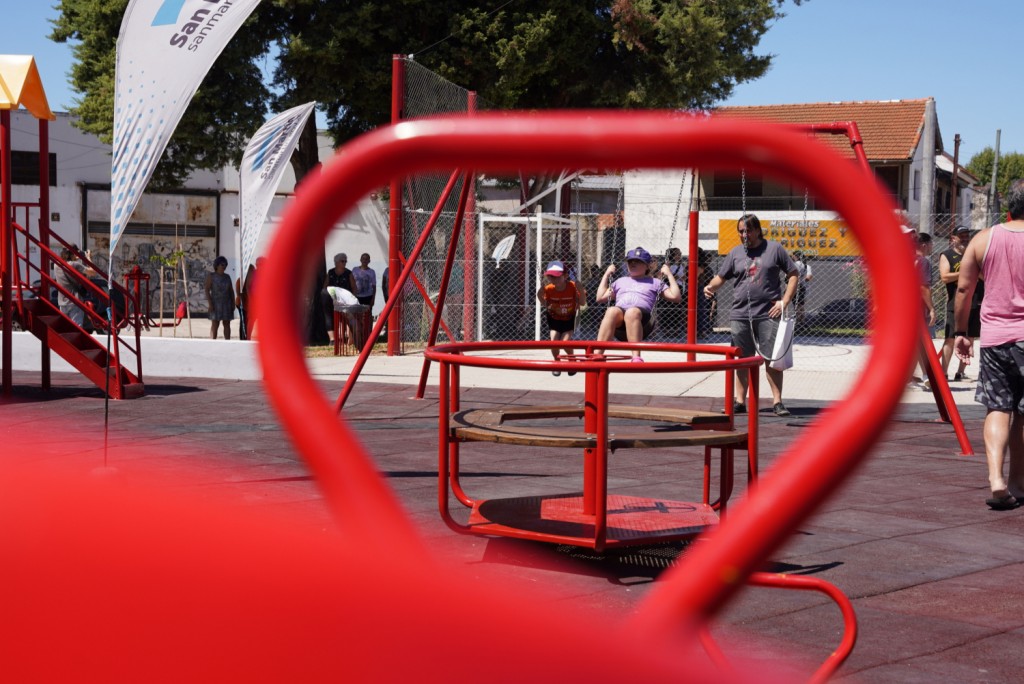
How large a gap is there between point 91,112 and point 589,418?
22275 millimetres

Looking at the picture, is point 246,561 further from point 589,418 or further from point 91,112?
point 91,112

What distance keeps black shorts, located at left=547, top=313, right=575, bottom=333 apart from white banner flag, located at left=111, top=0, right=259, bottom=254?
5.06 meters

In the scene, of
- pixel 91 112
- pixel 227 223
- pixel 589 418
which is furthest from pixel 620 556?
pixel 227 223

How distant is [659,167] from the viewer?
73 cm

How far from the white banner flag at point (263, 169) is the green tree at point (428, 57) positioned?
886 centimetres

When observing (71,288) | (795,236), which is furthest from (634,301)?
(795,236)

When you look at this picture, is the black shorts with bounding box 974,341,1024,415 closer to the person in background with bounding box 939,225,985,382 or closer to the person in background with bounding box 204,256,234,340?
the person in background with bounding box 939,225,985,382

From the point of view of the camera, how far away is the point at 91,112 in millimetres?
24438

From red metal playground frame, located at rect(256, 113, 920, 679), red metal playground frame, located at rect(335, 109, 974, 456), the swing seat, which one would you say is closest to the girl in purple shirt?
the swing seat

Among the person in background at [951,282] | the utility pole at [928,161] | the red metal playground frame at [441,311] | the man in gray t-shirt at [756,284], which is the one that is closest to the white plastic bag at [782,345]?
the man in gray t-shirt at [756,284]

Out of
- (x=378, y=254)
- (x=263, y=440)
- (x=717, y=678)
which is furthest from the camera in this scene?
(x=378, y=254)

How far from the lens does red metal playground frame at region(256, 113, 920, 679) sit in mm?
677

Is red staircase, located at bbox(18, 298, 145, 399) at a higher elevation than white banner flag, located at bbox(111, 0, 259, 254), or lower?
lower

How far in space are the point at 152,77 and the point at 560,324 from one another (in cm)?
555
